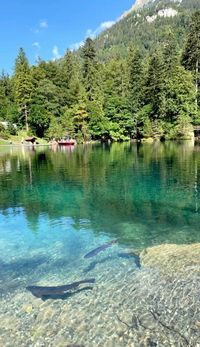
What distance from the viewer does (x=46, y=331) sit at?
295 inches

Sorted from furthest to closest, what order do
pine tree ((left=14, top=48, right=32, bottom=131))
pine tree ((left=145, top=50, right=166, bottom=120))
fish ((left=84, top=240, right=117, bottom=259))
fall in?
1. pine tree ((left=14, top=48, right=32, bottom=131))
2. pine tree ((left=145, top=50, right=166, bottom=120))
3. fish ((left=84, top=240, right=117, bottom=259))

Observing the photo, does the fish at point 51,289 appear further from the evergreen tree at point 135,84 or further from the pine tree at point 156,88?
the evergreen tree at point 135,84

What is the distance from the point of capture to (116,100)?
80375 millimetres

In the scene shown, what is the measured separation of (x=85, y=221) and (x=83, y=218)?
0.60 m

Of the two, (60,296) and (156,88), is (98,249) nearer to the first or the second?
(60,296)

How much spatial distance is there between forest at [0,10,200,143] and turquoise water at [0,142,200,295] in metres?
46.2

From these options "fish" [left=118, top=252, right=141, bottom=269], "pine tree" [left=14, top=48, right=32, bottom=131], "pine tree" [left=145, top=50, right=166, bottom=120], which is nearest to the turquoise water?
"fish" [left=118, top=252, right=141, bottom=269]

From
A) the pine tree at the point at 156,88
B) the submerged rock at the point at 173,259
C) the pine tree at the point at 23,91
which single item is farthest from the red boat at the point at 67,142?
the submerged rock at the point at 173,259

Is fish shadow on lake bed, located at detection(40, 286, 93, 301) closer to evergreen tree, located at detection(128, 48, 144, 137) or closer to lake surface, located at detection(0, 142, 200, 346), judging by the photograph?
lake surface, located at detection(0, 142, 200, 346)

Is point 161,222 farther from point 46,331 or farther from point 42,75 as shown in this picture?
point 42,75

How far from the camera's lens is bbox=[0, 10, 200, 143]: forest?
2913 inches

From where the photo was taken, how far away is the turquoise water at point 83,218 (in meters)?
11.4

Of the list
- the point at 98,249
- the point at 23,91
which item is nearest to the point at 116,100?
the point at 23,91

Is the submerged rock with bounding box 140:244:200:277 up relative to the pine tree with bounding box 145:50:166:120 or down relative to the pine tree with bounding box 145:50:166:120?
down
